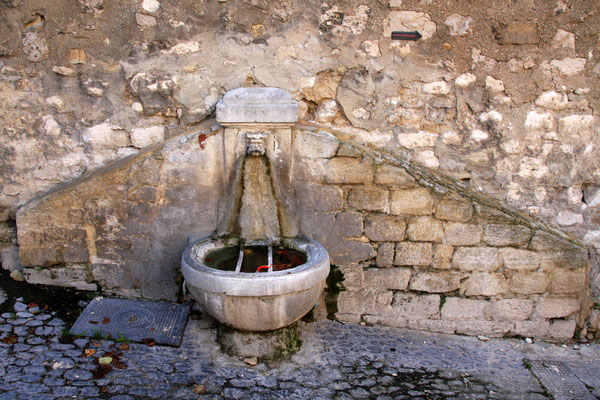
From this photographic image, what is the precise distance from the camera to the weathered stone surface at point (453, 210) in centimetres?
342

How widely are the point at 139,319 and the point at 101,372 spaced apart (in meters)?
0.60

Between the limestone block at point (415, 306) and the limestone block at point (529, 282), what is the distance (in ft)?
1.90

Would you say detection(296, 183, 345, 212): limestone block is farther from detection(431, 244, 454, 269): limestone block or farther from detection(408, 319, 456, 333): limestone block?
detection(408, 319, 456, 333): limestone block

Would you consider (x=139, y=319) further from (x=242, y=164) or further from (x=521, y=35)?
(x=521, y=35)

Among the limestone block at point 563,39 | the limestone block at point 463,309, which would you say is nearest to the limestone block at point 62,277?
the limestone block at point 463,309

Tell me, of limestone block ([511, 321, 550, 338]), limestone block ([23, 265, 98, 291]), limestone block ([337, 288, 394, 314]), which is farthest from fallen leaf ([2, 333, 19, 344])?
limestone block ([511, 321, 550, 338])

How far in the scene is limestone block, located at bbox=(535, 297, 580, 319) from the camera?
3559 mm

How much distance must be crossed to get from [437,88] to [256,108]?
135 centimetres

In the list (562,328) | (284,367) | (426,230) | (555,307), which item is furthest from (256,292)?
(562,328)

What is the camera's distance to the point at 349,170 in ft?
11.3

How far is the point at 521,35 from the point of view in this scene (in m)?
3.29

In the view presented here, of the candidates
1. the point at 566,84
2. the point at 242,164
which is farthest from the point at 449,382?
the point at 566,84

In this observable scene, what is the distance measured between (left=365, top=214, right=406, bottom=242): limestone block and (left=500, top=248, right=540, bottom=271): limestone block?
77cm

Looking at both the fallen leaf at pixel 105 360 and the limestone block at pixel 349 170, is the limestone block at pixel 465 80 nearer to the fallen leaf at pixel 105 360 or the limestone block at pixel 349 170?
the limestone block at pixel 349 170
